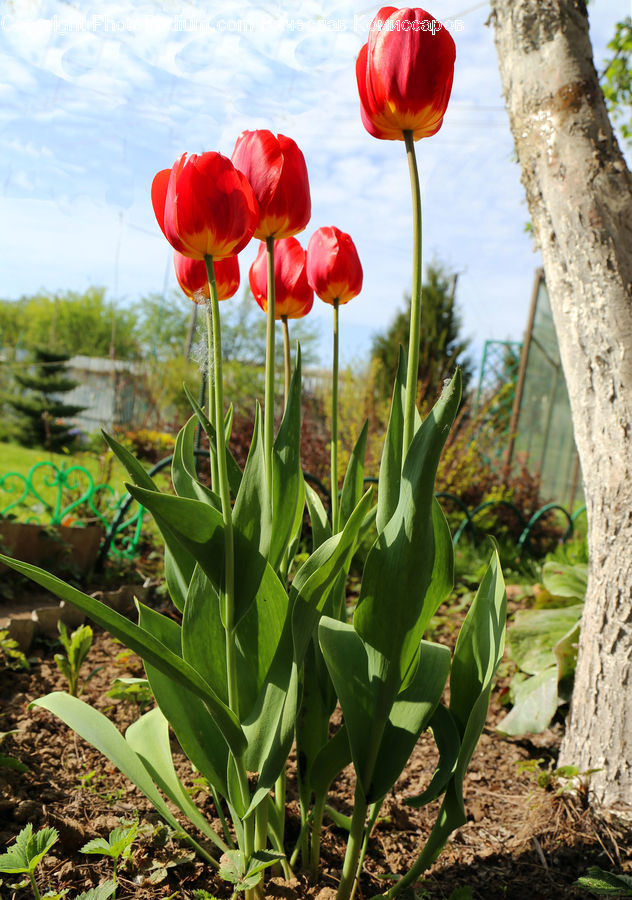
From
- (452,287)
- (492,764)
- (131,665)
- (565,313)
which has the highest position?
(452,287)

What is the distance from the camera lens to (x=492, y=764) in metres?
1.86

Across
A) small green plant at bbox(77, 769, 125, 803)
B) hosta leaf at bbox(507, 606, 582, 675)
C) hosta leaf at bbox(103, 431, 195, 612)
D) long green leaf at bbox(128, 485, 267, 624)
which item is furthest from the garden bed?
long green leaf at bbox(128, 485, 267, 624)

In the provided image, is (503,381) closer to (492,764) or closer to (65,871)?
(492,764)

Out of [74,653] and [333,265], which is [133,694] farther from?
[333,265]

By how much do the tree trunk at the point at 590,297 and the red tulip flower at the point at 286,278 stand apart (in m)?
0.87

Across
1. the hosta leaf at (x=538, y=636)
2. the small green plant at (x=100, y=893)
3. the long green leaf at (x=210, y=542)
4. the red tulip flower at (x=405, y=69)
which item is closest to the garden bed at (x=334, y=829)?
the small green plant at (x=100, y=893)

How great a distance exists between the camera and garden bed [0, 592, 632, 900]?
1.14 m

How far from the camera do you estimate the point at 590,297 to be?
167cm

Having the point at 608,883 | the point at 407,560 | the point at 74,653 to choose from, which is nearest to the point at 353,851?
the point at 608,883

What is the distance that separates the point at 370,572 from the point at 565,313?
1.15 metres

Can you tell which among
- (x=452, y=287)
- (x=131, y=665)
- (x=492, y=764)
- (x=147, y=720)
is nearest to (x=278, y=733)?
(x=147, y=720)

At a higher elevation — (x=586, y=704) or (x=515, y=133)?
(x=515, y=133)

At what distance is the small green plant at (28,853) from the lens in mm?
871

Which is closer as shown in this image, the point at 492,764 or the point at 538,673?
the point at 492,764
